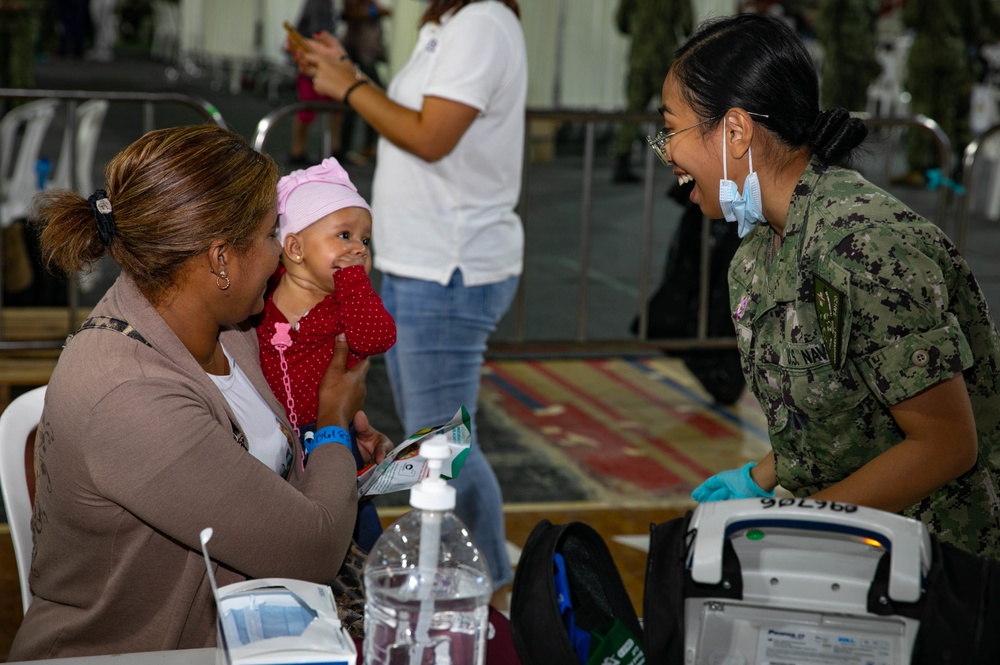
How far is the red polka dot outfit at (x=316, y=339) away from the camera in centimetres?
216

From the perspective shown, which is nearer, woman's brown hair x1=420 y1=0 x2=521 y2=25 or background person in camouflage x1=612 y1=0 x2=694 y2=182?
woman's brown hair x1=420 y1=0 x2=521 y2=25

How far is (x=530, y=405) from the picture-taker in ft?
17.1

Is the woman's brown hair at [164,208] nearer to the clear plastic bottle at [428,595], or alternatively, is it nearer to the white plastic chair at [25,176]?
the clear plastic bottle at [428,595]

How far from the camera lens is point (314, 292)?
2.29 m

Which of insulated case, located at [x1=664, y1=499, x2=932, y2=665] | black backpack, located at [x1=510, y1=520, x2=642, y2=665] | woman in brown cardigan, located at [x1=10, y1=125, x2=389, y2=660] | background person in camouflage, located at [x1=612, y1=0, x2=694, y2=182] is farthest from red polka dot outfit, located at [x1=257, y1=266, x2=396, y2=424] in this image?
background person in camouflage, located at [x1=612, y1=0, x2=694, y2=182]

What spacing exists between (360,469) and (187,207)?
710 mm

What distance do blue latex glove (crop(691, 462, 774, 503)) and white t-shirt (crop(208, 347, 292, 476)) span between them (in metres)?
0.76

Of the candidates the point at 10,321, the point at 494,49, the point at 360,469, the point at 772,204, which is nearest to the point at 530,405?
the point at 10,321

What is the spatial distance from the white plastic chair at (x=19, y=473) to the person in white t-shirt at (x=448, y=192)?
1.02 m

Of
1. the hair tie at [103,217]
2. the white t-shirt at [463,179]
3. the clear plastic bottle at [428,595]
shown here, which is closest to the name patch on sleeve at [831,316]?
the clear plastic bottle at [428,595]

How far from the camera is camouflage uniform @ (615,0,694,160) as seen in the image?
420 inches

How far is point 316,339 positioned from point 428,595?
3.34 ft

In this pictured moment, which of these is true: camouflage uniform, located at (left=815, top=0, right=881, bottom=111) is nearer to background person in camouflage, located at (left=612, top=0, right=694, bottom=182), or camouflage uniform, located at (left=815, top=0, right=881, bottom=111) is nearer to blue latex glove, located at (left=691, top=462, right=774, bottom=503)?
background person in camouflage, located at (left=612, top=0, right=694, bottom=182)

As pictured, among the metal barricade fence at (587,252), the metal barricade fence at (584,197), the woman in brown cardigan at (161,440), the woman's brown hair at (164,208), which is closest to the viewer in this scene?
the woman in brown cardigan at (161,440)
